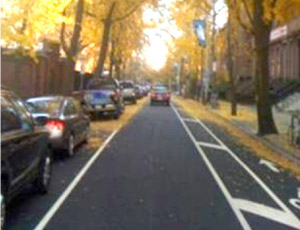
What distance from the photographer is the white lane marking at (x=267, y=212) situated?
1100cm

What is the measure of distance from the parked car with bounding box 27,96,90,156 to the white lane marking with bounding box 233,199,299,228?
588 centimetres

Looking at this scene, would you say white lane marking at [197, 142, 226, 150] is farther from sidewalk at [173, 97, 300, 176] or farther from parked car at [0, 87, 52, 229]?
parked car at [0, 87, 52, 229]

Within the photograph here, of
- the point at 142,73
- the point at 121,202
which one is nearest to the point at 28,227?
the point at 121,202

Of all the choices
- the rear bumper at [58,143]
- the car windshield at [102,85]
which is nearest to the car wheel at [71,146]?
the rear bumper at [58,143]

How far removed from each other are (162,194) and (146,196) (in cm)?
35

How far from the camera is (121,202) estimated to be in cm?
1202

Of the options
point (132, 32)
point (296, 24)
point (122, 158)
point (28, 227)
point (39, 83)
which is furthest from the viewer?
point (132, 32)

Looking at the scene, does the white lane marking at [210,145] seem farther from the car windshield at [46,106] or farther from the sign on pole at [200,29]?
the sign on pole at [200,29]

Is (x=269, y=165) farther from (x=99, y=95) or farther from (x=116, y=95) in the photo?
(x=116, y=95)

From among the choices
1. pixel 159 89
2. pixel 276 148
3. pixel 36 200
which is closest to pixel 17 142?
pixel 36 200

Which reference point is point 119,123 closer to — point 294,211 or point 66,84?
point 66,84

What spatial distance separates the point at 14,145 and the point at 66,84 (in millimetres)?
24175

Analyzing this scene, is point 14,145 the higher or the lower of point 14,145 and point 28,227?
the higher

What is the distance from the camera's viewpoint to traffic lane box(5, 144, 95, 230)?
10.4 m
